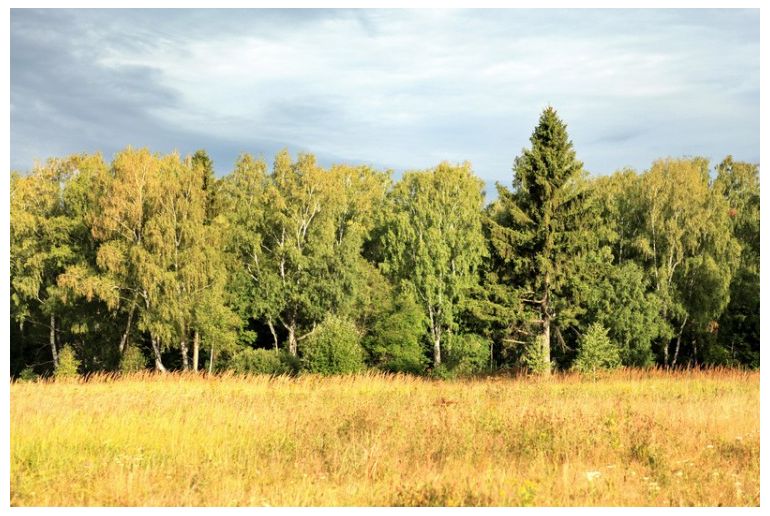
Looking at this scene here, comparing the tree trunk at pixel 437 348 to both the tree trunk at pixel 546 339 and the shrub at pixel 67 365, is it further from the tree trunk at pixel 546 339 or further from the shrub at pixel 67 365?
the shrub at pixel 67 365

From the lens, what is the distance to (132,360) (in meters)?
34.5

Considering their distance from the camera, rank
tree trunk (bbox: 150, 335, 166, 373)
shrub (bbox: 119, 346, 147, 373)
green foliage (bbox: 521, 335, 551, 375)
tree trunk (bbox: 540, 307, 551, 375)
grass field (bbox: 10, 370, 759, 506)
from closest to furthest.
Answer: grass field (bbox: 10, 370, 759, 506)
green foliage (bbox: 521, 335, 551, 375)
tree trunk (bbox: 540, 307, 551, 375)
shrub (bbox: 119, 346, 147, 373)
tree trunk (bbox: 150, 335, 166, 373)

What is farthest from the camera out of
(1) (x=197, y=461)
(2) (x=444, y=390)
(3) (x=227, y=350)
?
(3) (x=227, y=350)

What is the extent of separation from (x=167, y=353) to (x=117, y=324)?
422cm

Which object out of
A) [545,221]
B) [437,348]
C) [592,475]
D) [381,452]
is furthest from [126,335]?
[592,475]

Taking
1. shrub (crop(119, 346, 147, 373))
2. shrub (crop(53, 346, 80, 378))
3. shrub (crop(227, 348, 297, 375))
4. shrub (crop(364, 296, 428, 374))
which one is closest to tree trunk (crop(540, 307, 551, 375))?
shrub (crop(364, 296, 428, 374))

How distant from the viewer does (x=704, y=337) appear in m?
37.8

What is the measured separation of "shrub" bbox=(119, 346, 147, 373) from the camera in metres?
A: 34.2

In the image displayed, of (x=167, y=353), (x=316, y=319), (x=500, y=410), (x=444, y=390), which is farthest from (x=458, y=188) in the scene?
(x=500, y=410)

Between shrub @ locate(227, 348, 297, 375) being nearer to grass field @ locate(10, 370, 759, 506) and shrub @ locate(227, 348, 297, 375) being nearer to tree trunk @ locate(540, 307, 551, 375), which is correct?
tree trunk @ locate(540, 307, 551, 375)

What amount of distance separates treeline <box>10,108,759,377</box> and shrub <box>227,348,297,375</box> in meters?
0.11

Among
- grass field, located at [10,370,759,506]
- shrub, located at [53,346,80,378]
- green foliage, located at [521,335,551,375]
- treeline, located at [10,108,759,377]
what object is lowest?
shrub, located at [53,346,80,378]
